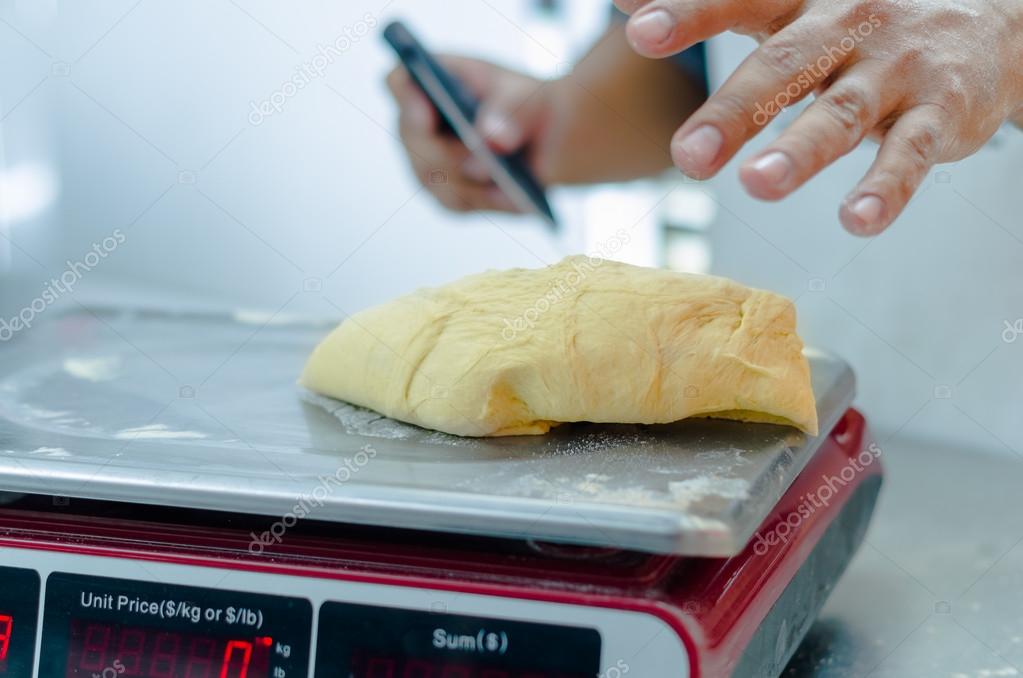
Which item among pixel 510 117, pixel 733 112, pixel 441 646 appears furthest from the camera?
pixel 510 117

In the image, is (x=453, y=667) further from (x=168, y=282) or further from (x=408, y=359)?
(x=168, y=282)

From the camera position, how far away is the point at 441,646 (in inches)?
24.9

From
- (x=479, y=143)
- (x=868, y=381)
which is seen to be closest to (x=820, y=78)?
(x=479, y=143)

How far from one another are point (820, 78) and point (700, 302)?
0.67 feet

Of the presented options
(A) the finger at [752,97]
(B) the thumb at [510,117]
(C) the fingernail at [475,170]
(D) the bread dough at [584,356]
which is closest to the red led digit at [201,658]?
(D) the bread dough at [584,356]

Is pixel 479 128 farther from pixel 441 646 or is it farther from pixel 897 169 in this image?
pixel 441 646

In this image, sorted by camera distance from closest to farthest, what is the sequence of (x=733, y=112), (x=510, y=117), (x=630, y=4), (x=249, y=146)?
(x=733, y=112)
(x=630, y=4)
(x=510, y=117)
(x=249, y=146)

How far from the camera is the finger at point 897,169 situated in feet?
2.29

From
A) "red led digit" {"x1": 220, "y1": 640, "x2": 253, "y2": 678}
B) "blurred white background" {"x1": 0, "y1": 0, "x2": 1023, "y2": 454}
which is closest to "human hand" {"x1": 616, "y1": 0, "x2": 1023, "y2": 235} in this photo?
"red led digit" {"x1": 220, "y1": 640, "x2": 253, "y2": 678}

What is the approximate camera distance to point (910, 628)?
90cm

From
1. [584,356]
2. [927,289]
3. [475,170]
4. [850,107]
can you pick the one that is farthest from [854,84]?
[475,170]

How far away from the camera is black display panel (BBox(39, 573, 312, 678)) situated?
657mm

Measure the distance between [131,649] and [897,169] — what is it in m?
0.64

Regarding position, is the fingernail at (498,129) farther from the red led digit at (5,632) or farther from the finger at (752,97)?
the red led digit at (5,632)
